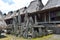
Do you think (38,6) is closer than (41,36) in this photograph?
No

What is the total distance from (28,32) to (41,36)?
2358mm

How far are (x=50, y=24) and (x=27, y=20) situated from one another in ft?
10.8

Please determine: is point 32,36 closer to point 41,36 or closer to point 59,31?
point 41,36

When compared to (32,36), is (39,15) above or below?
above

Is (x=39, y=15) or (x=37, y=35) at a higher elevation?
(x=39, y=15)

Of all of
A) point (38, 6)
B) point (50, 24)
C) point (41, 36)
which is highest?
point (38, 6)

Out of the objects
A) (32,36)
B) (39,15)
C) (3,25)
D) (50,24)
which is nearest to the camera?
(32,36)

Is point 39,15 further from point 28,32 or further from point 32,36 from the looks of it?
point 32,36

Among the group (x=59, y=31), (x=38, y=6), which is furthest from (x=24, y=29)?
(x=38, y=6)

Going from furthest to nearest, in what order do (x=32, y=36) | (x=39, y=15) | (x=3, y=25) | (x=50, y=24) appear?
(x=39, y=15)
(x=3, y=25)
(x=50, y=24)
(x=32, y=36)

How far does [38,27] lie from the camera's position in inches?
822

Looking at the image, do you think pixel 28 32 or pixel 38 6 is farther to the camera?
pixel 38 6

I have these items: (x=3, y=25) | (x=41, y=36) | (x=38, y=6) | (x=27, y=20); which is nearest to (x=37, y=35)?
(x=41, y=36)

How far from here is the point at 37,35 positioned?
1895 centimetres
